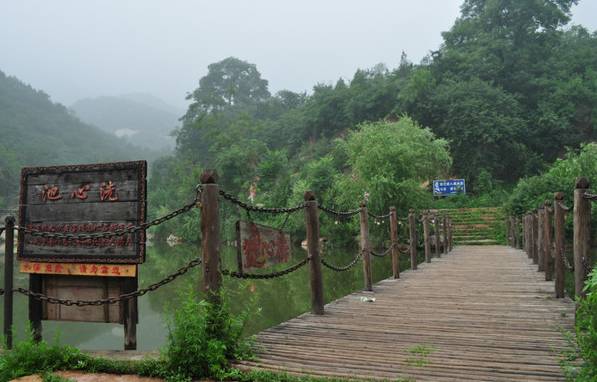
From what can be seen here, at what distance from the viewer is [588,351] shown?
2625 mm

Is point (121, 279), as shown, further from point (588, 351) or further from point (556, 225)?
point (556, 225)

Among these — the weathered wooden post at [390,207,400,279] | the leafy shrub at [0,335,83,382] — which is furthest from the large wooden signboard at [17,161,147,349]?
the weathered wooden post at [390,207,400,279]

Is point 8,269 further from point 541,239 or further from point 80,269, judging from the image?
point 541,239

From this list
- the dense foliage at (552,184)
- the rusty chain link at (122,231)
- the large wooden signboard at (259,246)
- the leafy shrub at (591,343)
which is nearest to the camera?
the leafy shrub at (591,343)

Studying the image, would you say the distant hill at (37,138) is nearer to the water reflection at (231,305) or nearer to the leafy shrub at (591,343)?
the water reflection at (231,305)

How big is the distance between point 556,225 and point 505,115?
109ft

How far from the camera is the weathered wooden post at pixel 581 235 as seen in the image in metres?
4.27

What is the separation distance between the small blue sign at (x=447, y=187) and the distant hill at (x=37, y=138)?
120 feet

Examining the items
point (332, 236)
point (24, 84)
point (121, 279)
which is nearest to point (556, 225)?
point (121, 279)

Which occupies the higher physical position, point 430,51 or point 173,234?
point 430,51

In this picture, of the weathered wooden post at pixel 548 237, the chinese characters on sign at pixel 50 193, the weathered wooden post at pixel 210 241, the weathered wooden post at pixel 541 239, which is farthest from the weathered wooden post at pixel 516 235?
the chinese characters on sign at pixel 50 193

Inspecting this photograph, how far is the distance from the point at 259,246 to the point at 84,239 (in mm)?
1572

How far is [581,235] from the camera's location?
432cm

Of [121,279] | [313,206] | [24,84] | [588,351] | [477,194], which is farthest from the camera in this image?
[24,84]
